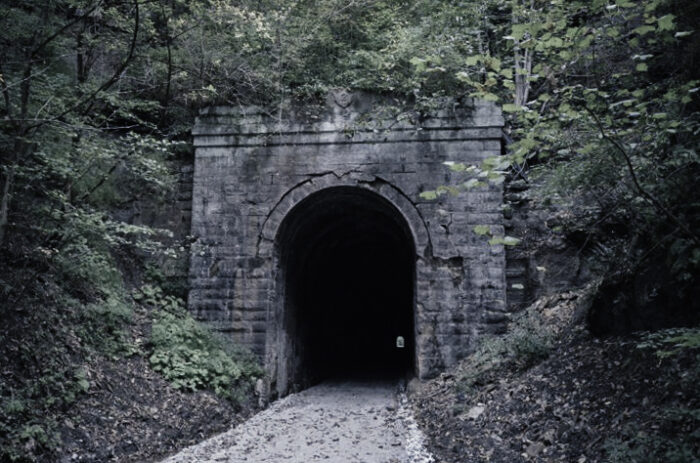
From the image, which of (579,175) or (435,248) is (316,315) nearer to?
(435,248)

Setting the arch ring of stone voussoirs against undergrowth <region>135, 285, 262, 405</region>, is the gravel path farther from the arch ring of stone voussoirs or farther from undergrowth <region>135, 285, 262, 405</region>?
the arch ring of stone voussoirs

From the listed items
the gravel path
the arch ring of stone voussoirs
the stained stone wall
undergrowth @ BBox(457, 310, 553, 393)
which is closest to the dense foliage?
the stained stone wall

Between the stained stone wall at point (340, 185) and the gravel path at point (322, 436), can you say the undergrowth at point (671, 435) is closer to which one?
the gravel path at point (322, 436)

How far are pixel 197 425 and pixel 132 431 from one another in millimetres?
1165

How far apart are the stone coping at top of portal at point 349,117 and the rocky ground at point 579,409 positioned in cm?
482

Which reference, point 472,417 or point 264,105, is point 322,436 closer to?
point 472,417

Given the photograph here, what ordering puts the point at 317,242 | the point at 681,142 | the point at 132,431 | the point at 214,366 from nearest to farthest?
the point at 681,142 < the point at 132,431 < the point at 214,366 < the point at 317,242

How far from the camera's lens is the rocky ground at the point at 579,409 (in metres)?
4.13

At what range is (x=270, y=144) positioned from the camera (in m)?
11.0

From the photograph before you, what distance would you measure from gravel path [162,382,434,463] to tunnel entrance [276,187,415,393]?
1656 millimetres

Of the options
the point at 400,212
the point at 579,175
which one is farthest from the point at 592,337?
the point at 400,212

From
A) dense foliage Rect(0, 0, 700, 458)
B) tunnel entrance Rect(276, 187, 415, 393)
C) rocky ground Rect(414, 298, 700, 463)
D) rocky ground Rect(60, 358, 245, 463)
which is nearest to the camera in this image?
rocky ground Rect(414, 298, 700, 463)

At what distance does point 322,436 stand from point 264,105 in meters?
6.65

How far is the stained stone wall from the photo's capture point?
33.6 feet
